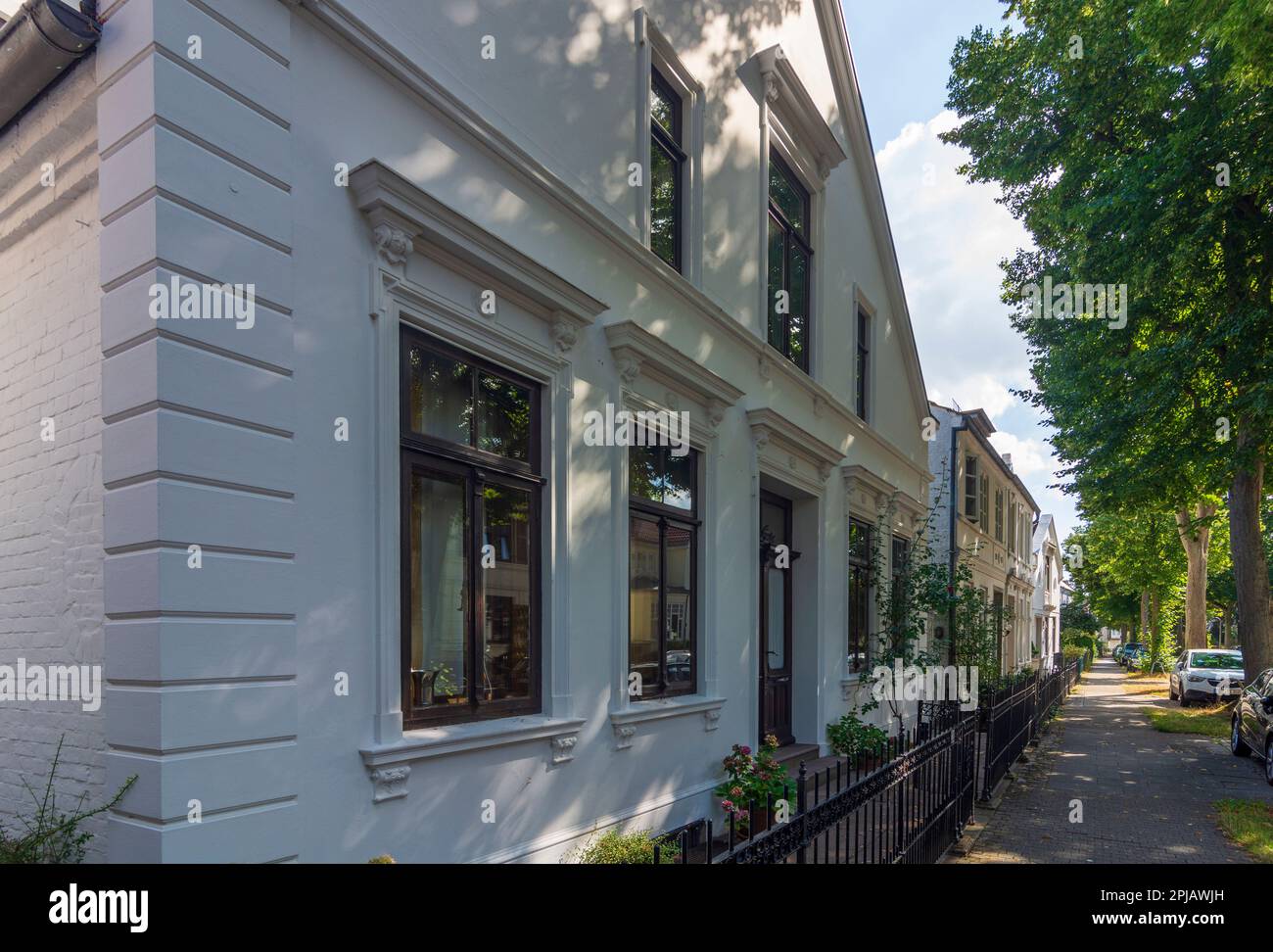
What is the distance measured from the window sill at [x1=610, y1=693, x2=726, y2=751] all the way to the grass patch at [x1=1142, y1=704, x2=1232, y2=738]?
14201 mm

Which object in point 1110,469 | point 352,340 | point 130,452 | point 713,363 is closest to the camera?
point 130,452

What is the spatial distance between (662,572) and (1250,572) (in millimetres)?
14963

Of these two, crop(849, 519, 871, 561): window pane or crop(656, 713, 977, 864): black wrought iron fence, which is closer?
crop(656, 713, 977, 864): black wrought iron fence

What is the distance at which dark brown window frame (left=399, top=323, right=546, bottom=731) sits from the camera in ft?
16.5

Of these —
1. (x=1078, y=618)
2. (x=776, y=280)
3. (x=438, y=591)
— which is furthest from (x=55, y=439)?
(x=1078, y=618)

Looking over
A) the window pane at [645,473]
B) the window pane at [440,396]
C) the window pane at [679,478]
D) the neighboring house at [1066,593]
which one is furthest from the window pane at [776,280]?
the neighboring house at [1066,593]

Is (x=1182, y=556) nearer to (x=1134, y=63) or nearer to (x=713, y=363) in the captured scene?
(x=1134, y=63)

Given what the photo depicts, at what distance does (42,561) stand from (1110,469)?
1820 centimetres

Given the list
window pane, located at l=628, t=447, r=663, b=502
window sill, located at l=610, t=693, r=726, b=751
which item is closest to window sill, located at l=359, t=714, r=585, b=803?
window sill, located at l=610, t=693, r=726, b=751

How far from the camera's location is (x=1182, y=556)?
3938 cm

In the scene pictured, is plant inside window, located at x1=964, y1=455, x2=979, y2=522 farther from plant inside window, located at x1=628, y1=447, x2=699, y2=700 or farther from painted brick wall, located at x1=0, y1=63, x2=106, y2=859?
painted brick wall, located at x1=0, y1=63, x2=106, y2=859

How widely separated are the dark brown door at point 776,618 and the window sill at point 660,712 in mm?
2218

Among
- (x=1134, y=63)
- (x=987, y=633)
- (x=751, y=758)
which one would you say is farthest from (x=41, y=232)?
(x=987, y=633)
